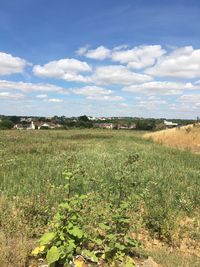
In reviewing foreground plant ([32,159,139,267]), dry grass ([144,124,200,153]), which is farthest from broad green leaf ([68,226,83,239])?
dry grass ([144,124,200,153])

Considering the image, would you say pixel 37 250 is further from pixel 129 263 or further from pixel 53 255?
pixel 129 263

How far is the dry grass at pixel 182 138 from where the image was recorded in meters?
34.3

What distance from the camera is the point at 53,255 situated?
5.45 metres

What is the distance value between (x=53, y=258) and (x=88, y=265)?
62 cm

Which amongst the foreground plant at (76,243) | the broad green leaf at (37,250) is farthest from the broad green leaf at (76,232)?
the broad green leaf at (37,250)

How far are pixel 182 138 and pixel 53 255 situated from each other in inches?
1309

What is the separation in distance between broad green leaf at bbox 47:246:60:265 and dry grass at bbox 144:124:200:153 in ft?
90.6

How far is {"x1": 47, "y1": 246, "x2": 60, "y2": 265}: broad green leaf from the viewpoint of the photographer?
5.39m

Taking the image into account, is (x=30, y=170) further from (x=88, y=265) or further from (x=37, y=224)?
(x=88, y=265)

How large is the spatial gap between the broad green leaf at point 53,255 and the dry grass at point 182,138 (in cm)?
2762

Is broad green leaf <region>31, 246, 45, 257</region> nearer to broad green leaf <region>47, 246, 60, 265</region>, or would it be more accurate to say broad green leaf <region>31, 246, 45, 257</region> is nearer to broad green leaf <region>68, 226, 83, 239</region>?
broad green leaf <region>47, 246, 60, 265</region>

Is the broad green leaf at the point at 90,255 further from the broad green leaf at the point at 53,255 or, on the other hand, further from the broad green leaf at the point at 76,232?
the broad green leaf at the point at 53,255

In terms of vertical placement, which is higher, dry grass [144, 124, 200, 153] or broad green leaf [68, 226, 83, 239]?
broad green leaf [68, 226, 83, 239]

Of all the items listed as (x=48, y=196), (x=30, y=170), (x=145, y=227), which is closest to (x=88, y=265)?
(x=145, y=227)
